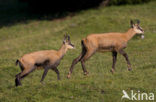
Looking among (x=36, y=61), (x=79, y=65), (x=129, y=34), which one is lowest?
(x=79, y=65)

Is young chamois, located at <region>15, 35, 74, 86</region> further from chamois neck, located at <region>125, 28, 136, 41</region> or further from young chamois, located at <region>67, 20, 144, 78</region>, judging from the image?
chamois neck, located at <region>125, 28, 136, 41</region>

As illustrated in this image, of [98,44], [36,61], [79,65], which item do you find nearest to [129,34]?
[98,44]

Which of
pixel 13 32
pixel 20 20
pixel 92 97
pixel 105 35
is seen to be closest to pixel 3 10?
pixel 20 20

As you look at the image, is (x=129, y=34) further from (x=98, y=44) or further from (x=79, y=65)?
(x=79, y=65)

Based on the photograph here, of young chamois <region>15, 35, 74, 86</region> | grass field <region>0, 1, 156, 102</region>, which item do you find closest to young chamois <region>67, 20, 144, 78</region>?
grass field <region>0, 1, 156, 102</region>

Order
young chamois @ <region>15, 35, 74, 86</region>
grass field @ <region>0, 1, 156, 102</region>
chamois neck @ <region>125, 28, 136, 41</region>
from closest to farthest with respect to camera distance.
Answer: grass field @ <region>0, 1, 156, 102</region> < young chamois @ <region>15, 35, 74, 86</region> < chamois neck @ <region>125, 28, 136, 41</region>

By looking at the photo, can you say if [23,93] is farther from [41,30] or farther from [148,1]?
[148,1]

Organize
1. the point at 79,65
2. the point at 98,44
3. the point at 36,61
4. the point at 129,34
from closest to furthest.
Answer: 1. the point at 36,61
2. the point at 98,44
3. the point at 129,34
4. the point at 79,65

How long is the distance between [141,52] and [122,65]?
2.79 m

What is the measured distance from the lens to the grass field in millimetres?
12367

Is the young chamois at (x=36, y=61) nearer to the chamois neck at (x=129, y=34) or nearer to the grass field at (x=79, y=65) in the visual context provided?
the grass field at (x=79, y=65)

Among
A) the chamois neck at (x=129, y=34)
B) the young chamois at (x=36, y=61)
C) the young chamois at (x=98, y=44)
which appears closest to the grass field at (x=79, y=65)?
the young chamois at (x=36, y=61)

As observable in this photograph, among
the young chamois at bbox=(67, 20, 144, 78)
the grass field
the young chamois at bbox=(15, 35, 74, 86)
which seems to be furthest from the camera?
the young chamois at bbox=(67, 20, 144, 78)

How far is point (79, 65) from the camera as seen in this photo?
1777 cm
